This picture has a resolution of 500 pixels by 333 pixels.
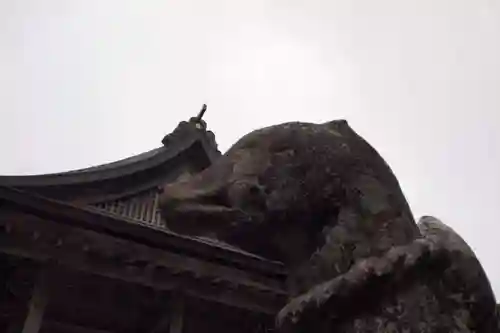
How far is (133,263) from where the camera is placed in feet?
16.5

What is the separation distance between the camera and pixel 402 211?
136cm

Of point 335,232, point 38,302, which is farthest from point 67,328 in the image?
point 335,232

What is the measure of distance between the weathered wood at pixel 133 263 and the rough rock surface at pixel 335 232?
342 cm

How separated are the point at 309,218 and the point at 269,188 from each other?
11 cm

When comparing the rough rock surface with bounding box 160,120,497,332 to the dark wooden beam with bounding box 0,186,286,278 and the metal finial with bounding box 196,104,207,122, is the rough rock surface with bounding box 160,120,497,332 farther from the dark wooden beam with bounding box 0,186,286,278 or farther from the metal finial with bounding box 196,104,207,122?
the metal finial with bounding box 196,104,207,122

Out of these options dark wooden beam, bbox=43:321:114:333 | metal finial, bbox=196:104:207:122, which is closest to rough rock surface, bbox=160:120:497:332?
dark wooden beam, bbox=43:321:114:333

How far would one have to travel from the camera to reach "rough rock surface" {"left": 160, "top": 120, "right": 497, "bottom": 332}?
118 cm

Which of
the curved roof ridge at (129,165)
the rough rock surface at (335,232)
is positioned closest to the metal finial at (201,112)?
the curved roof ridge at (129,165)

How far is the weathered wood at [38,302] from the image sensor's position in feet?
16.2

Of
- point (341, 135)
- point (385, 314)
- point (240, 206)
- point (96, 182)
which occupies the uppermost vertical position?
point (96, 182)

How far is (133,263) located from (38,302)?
0.80 m

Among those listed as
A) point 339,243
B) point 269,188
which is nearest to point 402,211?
point 339,243

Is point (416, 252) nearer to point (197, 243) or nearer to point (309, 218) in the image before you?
point (309, 218)

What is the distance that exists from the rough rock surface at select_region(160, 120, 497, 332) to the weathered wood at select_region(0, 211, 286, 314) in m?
3.42
